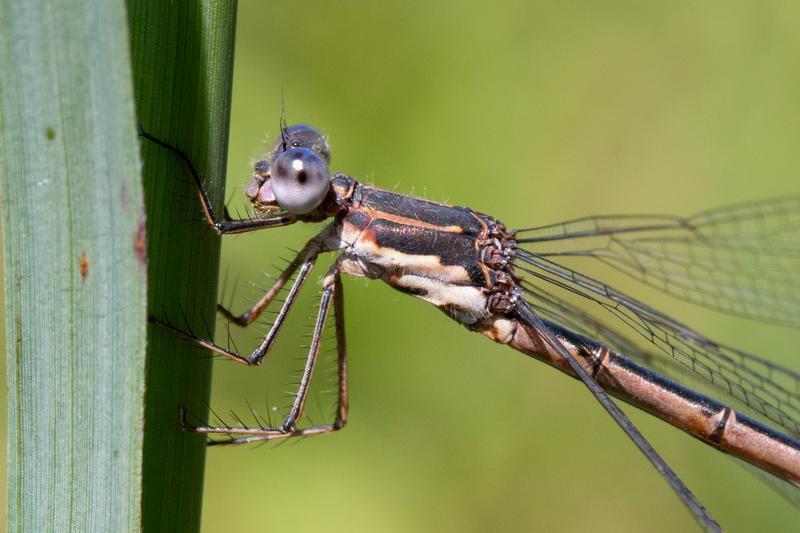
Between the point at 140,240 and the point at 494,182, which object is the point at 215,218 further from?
the point at 494,182

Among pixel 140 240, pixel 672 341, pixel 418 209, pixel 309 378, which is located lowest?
pixel 309 378

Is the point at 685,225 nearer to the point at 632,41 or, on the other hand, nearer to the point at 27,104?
the point at 632,41

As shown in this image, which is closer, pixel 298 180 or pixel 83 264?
pixel 83 264

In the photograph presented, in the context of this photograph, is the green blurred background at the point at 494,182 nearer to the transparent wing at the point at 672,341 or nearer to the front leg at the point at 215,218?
the transparent wing at the point at 672,341

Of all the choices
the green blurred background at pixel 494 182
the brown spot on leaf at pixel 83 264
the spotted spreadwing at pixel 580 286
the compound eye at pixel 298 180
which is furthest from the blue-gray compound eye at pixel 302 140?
the brown spot on leaf at pixel 83 264

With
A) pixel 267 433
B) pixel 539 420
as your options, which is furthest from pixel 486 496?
pixel 267 433

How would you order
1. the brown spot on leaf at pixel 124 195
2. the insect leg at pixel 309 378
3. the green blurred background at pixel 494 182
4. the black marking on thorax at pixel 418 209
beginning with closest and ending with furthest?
the brown spot on leaf at pixel 124 195 → the insect leg at pixel 309 378 → the black marking on thorax at pixel 418 209 → the green blurred background at pixel 494 182

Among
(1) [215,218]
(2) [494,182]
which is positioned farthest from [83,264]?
(2) [494,182]
